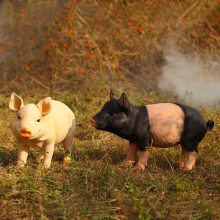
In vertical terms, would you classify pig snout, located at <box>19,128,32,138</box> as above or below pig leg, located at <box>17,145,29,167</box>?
above

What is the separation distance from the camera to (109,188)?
4.85 metres

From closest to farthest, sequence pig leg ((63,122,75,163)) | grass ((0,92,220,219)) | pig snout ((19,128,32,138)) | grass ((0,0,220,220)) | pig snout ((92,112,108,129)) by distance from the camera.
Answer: grass ((0,92,220,219)) → grass ((0,0,220,220)) → pig snout ((19,128,32,138)) → pig snout ((92,112,108,129)) → pig leg ((63,122,75,163))

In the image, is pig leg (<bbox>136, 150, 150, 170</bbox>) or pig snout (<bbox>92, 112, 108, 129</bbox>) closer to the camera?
pig snout (<bbox>92, 112, 108, 129</bbox>)

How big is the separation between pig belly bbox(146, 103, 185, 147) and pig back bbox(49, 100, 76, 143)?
3.13 ft

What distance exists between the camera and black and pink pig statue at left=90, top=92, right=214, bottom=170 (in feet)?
18.2

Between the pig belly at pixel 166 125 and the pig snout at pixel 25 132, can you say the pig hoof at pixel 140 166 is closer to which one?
the pig belly at pixel 166 125

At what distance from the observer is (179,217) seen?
438 cm

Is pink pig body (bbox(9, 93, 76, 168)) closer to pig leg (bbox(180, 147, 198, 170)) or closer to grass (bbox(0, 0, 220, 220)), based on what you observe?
grass (bbox(0, 0, 220, 220))

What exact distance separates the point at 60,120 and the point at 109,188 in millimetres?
1234

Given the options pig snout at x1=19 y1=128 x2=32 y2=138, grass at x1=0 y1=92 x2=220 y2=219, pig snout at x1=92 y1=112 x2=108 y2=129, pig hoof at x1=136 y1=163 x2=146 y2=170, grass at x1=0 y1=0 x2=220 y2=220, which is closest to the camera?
grass at x1=0 y1=92 x2=220 y2=219

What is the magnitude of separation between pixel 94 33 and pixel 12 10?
2.58 m

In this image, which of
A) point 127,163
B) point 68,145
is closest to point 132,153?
point 127,163

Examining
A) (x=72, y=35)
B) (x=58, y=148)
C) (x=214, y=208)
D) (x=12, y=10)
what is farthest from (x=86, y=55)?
(x=214, y=208)

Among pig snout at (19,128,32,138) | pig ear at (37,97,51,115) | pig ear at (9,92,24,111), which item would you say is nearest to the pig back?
pig ear at (37,97,51,115)
